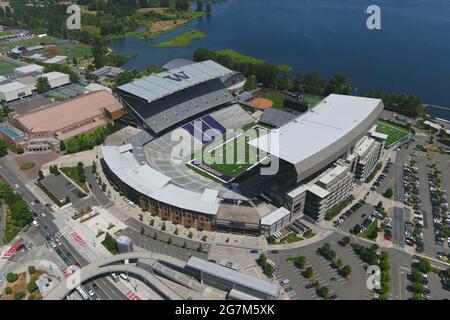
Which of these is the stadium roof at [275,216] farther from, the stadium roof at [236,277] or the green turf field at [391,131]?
the green turf field at [391,131]

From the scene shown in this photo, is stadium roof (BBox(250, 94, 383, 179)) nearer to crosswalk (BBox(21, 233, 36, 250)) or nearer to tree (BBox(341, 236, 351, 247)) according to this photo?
tree (BBox(341, 236, 351, 247))

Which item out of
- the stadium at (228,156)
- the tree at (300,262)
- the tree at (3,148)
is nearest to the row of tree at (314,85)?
the stadium at (228,156)

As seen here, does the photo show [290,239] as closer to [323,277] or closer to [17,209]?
[323,277]

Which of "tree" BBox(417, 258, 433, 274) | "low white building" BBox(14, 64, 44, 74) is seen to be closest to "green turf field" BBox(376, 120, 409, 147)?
"tree" BBox(417, 258, 433, 274)

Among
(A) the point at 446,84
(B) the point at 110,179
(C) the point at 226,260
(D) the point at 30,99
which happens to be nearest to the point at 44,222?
(B) the point at 110,179

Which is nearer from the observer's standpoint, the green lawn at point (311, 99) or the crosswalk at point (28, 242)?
the crosswalk at point (28, 242)

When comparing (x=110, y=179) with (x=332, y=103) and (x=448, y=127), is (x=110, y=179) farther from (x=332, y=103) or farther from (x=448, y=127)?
(x=448, y=127)
